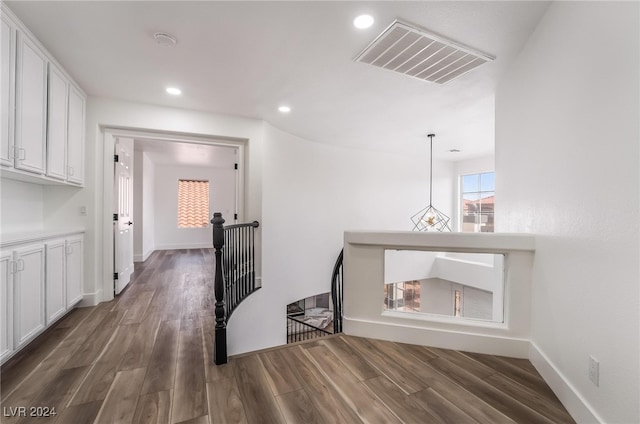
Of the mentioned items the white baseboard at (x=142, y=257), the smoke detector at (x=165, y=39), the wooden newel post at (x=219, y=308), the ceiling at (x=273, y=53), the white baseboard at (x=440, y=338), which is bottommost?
the white baseboard at (x=142, y=257)

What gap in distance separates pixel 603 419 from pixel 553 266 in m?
0.83

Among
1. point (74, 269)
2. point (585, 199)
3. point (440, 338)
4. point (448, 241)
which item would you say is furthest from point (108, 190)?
point (585, 199)

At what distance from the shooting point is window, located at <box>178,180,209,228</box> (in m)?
8.72

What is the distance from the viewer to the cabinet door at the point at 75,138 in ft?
9.68

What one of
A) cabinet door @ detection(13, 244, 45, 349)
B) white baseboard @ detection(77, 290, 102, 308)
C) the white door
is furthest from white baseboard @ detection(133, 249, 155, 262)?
cabinet door @ detection(13, 244, 45, 349)

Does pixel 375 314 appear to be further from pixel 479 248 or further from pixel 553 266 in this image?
pixel 553 266

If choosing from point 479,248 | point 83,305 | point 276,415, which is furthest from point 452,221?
point 83,305

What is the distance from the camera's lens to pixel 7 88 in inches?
77.7

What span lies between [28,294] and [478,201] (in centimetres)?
796

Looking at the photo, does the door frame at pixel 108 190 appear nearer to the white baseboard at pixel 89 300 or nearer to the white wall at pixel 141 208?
the white baseboard at pixel 89 300

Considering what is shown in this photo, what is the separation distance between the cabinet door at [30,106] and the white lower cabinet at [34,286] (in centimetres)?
67

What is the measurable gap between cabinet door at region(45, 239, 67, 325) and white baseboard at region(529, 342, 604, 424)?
395 cm

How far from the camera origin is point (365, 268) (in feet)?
8.25

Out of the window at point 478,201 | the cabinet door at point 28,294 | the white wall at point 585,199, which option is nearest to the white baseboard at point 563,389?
the white wall at point 585,199
